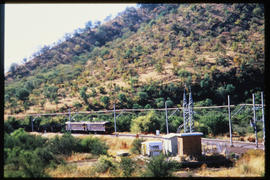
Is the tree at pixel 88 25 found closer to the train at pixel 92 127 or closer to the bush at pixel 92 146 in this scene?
the train at pixel 92 127

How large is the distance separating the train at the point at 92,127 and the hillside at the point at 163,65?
310 centimetres

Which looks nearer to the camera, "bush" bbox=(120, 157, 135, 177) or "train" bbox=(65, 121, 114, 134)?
"bush" bbox=(120, 157, 135, 177)

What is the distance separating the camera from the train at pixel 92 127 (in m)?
28.9

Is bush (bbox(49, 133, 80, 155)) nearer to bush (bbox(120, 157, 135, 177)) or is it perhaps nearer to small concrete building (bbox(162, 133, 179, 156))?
bush (bbox(120, 157, 135, 177))

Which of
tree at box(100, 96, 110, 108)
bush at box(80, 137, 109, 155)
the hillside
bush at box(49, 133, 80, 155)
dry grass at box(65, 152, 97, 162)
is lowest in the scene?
dry grass at box(65, 152, 97, 162)

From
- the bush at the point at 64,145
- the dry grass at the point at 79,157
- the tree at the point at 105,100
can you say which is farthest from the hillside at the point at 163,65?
the dry grass at the point at 79,157

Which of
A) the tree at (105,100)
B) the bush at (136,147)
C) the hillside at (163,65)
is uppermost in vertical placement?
the hillside at (163,65)

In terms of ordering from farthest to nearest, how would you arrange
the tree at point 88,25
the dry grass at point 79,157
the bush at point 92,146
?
the tree at point 88,25, the bush at point 92,146, the dry grass at point 79,157

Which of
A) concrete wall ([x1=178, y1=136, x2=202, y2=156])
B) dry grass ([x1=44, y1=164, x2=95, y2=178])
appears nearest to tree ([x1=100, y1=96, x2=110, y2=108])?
concrete wall ([x1=178, y1=136, x2=202, y2=156])

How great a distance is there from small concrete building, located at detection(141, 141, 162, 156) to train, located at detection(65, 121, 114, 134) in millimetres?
11254

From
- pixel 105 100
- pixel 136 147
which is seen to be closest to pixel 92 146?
pixel 136 147

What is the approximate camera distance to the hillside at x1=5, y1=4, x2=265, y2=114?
137 feet

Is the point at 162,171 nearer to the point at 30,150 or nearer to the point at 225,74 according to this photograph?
the point at 30,150

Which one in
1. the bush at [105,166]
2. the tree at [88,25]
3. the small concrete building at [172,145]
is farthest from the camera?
the tree at [88,25]
